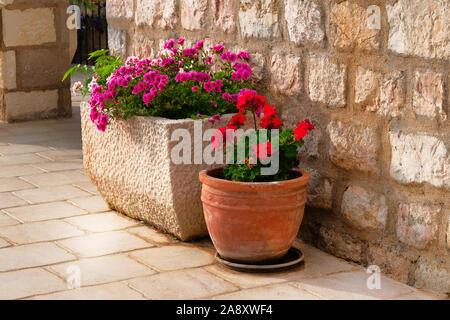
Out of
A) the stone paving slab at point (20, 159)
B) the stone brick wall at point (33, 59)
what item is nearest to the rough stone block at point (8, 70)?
the stone brick wall at point (33, 59)

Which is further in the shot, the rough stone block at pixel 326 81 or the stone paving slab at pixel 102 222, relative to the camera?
the stone paving slab at pixel 102 222

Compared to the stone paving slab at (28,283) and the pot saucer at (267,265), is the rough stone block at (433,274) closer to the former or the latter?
the pot saucer at (267,265)

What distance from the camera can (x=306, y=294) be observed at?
322 centimetres

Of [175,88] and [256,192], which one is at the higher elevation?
[175,88]

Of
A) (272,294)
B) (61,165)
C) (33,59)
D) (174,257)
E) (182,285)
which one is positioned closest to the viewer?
(272,294)

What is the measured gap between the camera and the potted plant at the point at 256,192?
3.41 meters

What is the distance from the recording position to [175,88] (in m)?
4.03

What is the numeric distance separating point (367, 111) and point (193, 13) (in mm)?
1407

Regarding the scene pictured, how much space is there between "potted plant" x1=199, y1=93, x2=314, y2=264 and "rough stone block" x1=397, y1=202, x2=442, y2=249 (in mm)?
464

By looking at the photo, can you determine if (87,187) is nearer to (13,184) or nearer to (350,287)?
Answer: (13,184)

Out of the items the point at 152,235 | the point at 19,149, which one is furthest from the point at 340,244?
the point at 19,149

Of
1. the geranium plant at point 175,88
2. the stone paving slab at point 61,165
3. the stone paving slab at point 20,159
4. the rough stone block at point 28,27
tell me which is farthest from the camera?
the rough stone block at point 28,27

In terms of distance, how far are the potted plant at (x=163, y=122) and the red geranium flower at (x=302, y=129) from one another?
51 centimetres

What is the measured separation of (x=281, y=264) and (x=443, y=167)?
88cm
